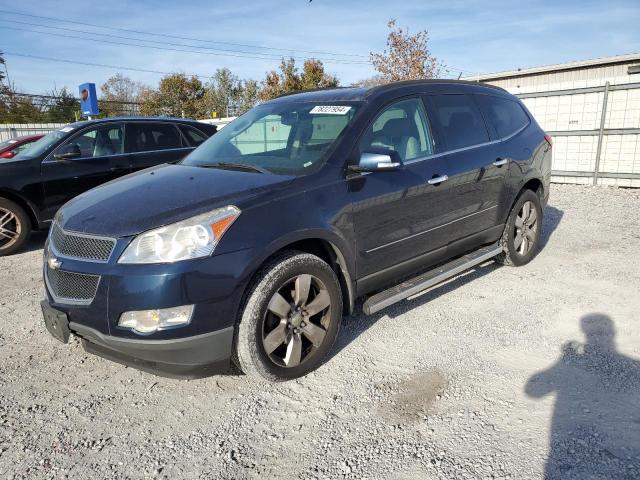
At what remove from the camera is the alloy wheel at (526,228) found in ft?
16.4

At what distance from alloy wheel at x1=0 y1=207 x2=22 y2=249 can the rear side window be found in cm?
579

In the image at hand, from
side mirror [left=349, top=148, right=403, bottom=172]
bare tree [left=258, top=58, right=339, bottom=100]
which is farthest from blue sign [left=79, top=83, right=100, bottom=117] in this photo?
side mirror [left=349, top=148, right=403, bottom=172]

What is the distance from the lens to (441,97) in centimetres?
413

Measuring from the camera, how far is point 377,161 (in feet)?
10.4

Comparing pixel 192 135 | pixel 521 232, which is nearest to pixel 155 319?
pixel 521 232

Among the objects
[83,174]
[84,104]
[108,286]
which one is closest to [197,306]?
[108,286]

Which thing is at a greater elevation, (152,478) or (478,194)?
(478,194)

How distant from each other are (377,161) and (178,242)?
139cm

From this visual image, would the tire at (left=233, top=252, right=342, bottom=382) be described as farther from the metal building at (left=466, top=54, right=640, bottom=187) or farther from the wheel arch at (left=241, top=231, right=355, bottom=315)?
the metal building at (left=466, top=54, right=640, bottom=187)

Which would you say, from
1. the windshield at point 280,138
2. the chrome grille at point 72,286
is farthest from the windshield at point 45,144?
the chrome grille at point 72,286

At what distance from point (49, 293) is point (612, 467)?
3118 mm

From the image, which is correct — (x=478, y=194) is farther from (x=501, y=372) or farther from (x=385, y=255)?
(x=501, y=372)

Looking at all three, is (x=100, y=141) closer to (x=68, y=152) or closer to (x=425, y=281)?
(x=68, y=152)

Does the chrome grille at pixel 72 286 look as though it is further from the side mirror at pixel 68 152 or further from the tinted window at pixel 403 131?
the side mirror at pixel 68 152
